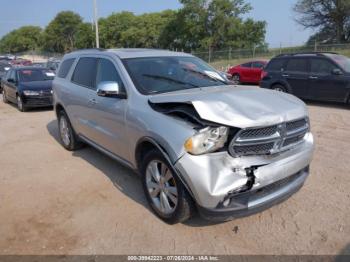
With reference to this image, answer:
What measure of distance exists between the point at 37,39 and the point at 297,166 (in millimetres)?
130211

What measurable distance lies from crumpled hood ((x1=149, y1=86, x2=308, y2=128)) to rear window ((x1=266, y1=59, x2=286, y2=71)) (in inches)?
338

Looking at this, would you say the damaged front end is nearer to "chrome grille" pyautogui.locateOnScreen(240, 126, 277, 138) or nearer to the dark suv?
"chrome grille" pyautogui.locateOnScreen(240, 126, 277, 138)

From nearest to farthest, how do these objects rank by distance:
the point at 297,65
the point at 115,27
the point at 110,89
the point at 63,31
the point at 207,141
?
the point at 207,141, the point at 110,89, the point at 297,65, the point at 115,27, the point at 63,31

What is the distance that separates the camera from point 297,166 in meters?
3.76

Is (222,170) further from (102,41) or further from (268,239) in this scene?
(102,41)

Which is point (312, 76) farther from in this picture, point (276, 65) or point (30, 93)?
point (30, 93)

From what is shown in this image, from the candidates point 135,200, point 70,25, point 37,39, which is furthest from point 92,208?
point 37,39

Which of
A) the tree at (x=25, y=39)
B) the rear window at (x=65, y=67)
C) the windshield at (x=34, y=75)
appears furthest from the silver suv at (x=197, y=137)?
the tree at (x=25, y=39)

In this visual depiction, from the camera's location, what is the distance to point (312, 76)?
11.2 meters

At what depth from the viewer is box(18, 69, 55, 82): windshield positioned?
42.0 feet

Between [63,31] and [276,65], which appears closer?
[276,65]

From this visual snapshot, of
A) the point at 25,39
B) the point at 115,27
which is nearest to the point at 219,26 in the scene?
the point at 115,27

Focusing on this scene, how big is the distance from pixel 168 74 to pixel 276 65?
8.64 m

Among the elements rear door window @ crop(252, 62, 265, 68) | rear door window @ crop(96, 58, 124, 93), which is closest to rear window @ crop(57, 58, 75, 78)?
rear door window @ crop(96, 58, 124, 93)
